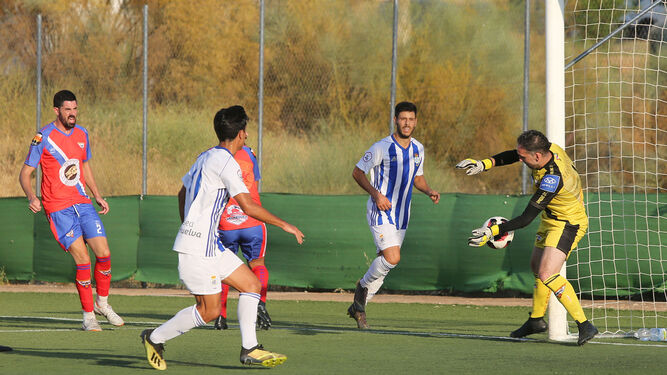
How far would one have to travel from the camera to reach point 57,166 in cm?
1031

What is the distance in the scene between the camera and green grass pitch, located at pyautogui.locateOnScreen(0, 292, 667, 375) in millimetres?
7566

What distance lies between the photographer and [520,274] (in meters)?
14.4

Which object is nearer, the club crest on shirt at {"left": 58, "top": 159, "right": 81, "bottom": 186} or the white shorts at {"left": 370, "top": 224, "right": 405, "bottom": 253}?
the club crest on shirt at {"left": 58, "top": 159, "right": 81, "bottom": 186}

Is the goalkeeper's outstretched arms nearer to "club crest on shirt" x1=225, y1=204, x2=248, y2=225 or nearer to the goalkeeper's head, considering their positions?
the goalkeeper's head

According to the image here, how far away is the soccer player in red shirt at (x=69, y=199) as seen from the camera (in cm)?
1017

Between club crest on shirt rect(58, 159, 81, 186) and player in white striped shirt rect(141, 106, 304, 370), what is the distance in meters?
3.30

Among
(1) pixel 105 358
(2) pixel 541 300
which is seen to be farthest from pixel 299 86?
(1) pixel 105 358

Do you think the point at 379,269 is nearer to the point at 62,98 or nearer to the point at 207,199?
the point at 207,199

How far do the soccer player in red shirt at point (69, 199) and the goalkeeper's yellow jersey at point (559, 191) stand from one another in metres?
4.37

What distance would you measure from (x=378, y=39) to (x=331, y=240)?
1034 cm

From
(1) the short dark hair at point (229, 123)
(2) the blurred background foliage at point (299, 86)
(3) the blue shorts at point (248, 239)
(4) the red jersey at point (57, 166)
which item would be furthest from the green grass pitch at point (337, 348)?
(2) the blurred background foliage at point (299, 86)

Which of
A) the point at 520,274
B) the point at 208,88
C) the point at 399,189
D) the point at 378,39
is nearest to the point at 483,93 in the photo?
the point at 378,39

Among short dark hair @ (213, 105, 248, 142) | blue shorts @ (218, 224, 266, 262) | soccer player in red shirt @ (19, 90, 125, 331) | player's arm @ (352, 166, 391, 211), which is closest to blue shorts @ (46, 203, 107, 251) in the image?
soccer player in red shirt @ (19, 90, 125, 331)

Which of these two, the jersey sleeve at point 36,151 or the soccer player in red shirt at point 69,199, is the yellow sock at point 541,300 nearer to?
the soccer player in red shirt at point 69,199
